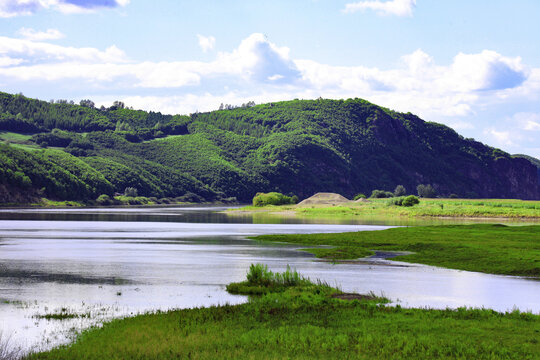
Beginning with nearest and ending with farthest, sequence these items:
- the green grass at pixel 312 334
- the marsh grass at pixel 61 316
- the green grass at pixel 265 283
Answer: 1. the green grass at pixel 312 334
2. the marsh grass at pixel 61 316
3. the green grass at pixel 265 283

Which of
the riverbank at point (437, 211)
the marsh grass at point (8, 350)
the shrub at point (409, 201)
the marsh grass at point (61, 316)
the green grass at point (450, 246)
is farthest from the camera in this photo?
the shrub at point (409, 201)

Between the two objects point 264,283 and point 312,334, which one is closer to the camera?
point 312,334

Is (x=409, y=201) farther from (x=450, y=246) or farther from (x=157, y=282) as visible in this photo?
(x=157, y=282)

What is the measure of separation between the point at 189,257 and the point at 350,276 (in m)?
16.3

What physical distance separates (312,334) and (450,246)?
38.3m

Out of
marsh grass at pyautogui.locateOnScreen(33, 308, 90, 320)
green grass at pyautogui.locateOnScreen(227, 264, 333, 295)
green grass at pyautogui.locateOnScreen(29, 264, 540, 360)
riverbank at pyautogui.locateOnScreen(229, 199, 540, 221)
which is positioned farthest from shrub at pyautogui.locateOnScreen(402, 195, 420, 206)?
marsh grass at pyautogui.locateOnScreen(33, 308, 90, 320)

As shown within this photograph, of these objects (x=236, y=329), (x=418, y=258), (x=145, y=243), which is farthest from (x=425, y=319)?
(x=145, y=243)

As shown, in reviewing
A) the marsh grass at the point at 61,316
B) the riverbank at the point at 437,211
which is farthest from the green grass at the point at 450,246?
the riverbank at the point at 437,211

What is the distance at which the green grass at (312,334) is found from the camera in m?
18.8

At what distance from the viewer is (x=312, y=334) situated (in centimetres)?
2130

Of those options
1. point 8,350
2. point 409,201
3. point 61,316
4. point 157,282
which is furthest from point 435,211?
point 8,350

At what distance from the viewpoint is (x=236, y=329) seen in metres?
22.3

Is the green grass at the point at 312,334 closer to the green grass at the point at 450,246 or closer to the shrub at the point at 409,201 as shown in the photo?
the green grass at the point at 450,246

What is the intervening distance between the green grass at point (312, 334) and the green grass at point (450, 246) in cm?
2080
